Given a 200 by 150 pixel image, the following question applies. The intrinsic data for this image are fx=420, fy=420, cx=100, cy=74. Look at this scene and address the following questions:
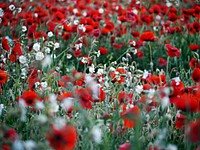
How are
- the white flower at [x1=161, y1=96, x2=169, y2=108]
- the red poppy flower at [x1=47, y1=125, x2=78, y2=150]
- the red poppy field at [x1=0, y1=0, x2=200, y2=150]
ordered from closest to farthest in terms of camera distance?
the red poppy flower at [x1=47, y1=125, x2=78, y2=150], the red poppy field at [x1=0, y1=0, x2=200, y2=150], the white flower at [x1=161, y1=96, x2=169, y2=108]

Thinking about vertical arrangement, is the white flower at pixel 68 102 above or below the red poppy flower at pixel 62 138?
below

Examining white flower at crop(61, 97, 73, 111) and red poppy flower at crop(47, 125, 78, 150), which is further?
white flower at crop(61, 97, 73, 111)

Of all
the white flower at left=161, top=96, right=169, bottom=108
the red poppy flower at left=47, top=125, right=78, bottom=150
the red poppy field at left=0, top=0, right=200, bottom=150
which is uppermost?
the red poppy flower at left=47, top=125, right=78, bottom=150

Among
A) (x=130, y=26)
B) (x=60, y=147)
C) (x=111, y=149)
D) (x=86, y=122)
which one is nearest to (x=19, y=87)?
(x=111, y=149)

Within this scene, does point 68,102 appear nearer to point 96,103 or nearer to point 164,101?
point 164,101

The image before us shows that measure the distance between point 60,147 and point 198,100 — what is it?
0.81 m

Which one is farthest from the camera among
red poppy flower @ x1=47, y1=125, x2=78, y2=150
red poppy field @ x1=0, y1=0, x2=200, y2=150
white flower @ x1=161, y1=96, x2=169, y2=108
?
white flower @ x1=161, y1=96, x2=169, y2=108

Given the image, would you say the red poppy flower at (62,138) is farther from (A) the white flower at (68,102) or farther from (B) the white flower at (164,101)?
(B) the white flower at (164,101)

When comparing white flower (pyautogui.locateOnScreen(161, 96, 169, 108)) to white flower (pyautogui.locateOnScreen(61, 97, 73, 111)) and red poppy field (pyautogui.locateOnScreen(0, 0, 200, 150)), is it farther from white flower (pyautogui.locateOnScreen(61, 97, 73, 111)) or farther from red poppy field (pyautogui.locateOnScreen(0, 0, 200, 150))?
white flower (pyautogui.locateOnScreen(61, 97, 73, 111))

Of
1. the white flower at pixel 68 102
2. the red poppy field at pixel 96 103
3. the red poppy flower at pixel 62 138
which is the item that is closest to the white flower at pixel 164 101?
the red poppy field at pixel 96 103

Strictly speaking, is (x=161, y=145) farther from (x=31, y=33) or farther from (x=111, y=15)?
(x=111, y=15)

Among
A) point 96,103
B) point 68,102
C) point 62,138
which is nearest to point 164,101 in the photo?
point 68,102

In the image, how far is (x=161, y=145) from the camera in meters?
1.41

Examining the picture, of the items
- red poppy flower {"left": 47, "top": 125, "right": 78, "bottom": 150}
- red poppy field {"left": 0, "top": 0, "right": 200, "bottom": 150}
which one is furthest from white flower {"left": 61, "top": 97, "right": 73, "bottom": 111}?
red poppy flower {"left": 47, "top": 125, "right": 78, "bottom": 150}
